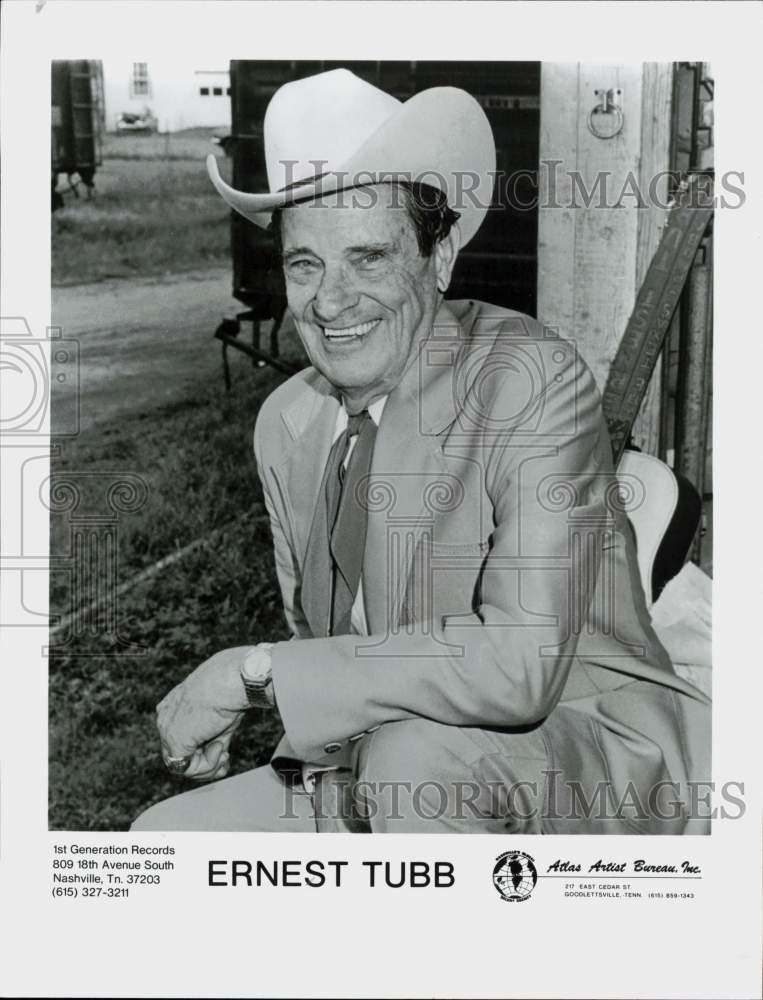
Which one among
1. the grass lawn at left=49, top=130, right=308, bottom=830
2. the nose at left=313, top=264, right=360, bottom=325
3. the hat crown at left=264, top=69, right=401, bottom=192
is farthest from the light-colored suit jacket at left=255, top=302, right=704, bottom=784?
the hat crown at left=264, top=69, right=401, bottom=192

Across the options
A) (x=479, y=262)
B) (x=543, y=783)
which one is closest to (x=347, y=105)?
(x=479, y=262)

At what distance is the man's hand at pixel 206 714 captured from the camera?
10.1 ft

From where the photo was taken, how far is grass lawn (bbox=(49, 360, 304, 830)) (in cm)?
328

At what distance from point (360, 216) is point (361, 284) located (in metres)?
0.16

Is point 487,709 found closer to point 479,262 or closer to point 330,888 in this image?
point 330,888

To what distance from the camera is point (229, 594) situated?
330cm

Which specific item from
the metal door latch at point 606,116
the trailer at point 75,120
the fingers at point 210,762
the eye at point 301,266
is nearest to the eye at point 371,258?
the eye at point 301,266

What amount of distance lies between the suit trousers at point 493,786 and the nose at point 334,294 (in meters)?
0.98

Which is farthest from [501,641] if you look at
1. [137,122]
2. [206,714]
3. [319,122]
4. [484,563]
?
[137,122]

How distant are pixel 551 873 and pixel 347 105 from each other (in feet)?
6.33

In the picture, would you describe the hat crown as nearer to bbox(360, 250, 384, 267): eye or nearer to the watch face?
bbox(360, 250, 384, 267): eye

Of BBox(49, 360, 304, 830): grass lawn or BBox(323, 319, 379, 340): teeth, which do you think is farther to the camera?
BBox(49, 360, 304, 830): grass lawn

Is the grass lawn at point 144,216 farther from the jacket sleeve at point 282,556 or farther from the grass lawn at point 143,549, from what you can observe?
the jacket sleeve at point 282,556

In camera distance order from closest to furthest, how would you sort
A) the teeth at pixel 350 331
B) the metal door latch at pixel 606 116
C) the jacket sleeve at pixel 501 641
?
the jacket sleeve at pixel 501 641 → the teeth at pixel 350 331 → the metal door latch at pixel 606 116
